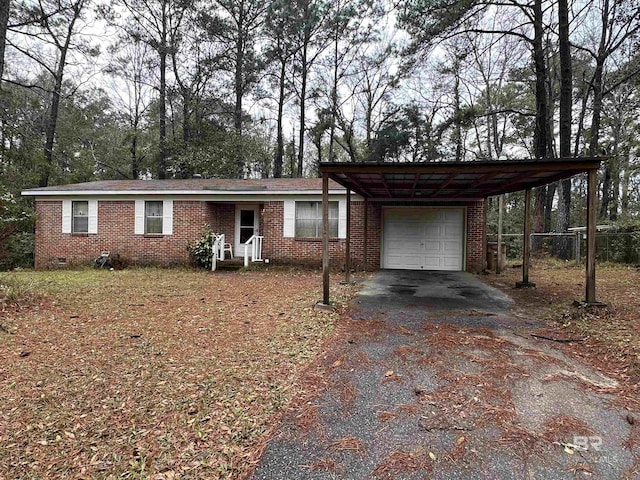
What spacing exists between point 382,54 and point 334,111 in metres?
4.18

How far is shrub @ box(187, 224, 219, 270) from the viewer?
1109 cm

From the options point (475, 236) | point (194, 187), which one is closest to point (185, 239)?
point (194, 187)

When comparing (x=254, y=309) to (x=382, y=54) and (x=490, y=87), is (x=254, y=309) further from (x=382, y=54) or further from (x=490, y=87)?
(x=490, y=87)

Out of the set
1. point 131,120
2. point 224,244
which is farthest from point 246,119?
point 224,244

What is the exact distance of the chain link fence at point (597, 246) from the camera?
1191 cm

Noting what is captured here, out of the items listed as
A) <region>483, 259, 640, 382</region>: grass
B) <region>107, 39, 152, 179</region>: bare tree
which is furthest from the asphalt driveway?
<region>107, 39, 152, 179</region>: bare tree

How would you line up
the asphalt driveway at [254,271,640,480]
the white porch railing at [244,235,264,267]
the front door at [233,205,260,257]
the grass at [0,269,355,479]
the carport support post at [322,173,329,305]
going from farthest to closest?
the front door at [233,205,260,257] < the white porch railing at [244,235,264,267] < the carport support post at [322,173,329,305] < the grass at [0,269,355,479] < the asphalt driveway at [254,271,640,480]

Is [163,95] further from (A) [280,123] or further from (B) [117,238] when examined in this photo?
(B) [117,238]

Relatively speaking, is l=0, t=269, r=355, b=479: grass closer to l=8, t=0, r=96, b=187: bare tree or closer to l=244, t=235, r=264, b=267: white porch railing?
l=244, t=235, r=264, b=267: white porch railing

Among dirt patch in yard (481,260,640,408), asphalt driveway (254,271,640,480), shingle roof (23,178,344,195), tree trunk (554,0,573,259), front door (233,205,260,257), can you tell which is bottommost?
asphalt driveway (254,271,640,480)

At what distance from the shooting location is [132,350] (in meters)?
4.06

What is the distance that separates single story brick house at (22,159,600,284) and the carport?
0.53 metres

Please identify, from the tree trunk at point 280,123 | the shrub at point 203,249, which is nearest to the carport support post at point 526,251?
the shrub at point 203,249

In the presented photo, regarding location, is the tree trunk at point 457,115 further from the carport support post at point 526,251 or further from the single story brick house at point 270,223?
the carport support post at point 526,251
